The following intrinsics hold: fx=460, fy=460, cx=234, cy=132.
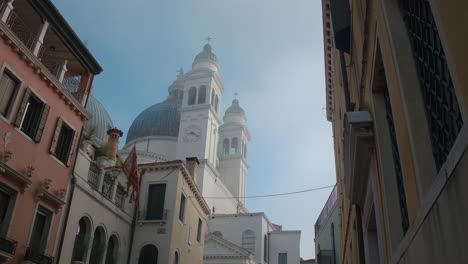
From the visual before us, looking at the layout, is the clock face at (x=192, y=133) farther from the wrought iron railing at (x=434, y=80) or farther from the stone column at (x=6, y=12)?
the wrought iron railing at (x=434, y=80)

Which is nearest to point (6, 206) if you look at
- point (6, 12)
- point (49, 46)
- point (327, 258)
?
point (6, 12)

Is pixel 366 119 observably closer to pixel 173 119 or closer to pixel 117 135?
pixel 117 135

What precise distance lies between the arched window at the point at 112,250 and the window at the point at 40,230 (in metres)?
5.47

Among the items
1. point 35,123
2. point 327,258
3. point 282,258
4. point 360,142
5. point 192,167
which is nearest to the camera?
point 360,142

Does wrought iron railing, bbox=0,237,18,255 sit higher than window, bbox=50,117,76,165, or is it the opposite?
window, bbox=50,117,76,165

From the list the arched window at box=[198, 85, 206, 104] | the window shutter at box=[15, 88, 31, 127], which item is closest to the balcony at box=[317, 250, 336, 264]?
the window shutter at box=[15, 88, 31, 127]

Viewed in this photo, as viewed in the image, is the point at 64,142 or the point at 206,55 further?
the point at 206,55

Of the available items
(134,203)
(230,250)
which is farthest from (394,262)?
(230,250)

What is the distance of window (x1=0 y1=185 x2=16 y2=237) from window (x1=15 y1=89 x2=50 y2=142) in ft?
5.86

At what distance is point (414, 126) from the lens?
11.3ft

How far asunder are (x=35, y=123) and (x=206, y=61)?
1765 inches

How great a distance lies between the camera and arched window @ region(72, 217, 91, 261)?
617 inches

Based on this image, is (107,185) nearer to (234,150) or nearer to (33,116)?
(33,116)

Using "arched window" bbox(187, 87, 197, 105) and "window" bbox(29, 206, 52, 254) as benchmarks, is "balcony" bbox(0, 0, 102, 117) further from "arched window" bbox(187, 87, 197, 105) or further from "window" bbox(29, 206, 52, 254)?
"arched window" bbox(187, 87, 197, 105)
